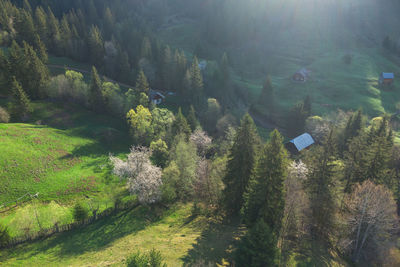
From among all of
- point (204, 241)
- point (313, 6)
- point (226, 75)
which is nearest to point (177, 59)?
point (226, 75)

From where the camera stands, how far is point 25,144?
161ft

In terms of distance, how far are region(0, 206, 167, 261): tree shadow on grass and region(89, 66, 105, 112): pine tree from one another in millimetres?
42013

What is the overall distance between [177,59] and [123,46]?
104ft

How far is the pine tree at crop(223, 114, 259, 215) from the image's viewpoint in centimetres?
3497

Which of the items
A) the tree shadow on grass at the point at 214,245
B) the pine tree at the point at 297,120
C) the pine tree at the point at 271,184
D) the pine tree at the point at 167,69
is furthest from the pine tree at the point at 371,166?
the pine tree at the point at 167,69

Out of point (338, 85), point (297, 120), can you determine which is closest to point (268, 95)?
point (297, 120)

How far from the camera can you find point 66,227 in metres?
34.0

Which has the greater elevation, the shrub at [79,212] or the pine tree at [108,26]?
the pine tree at [108,26]

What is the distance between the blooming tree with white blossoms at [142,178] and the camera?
38.8 meters

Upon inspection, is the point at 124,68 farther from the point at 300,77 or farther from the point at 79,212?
the point at 300,77

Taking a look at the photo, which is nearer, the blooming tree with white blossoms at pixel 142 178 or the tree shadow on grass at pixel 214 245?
the tree shadow on grass at pixel 214 245

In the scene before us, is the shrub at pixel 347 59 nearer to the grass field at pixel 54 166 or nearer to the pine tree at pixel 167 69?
the pine tree at pixel 167 69

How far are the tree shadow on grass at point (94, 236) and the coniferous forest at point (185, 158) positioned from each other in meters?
0.23

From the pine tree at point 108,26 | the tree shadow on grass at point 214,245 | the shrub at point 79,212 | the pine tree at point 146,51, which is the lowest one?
the tree shadow on grass at point 214,245
